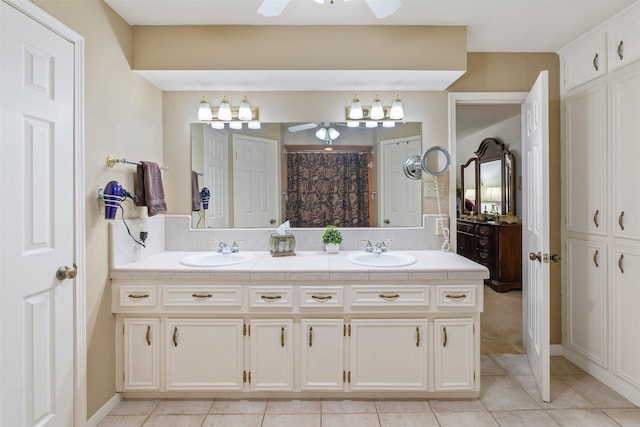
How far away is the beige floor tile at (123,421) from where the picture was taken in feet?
6.20

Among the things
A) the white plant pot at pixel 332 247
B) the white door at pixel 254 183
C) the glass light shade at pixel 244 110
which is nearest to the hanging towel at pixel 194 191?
the white door at pixel 254 183

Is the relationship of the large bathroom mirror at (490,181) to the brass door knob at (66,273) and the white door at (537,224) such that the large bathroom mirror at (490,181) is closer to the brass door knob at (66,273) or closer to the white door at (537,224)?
the white door at (537,224)

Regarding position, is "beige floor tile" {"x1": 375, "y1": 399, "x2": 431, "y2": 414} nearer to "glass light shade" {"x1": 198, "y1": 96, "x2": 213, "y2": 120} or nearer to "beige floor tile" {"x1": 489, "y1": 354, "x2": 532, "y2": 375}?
"beige floor tile" {"x1": 489, "y1": 354, "x2": 532, "y2": 375}

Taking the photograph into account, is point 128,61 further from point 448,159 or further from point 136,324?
point 448,159

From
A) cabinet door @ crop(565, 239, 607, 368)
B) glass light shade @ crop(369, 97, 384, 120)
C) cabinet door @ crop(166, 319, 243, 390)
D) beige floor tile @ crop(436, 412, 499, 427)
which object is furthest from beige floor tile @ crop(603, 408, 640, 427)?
glass light shade @ crop(369, 97, 384, 120)

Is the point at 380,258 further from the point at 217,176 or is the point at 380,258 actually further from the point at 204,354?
the point at 217,176

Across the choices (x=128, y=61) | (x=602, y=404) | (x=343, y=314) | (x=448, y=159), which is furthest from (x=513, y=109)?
(x=128, y=61)

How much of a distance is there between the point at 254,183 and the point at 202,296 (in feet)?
3.29

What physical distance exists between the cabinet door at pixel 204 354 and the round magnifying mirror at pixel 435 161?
1758 mm

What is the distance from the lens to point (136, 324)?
205 cm

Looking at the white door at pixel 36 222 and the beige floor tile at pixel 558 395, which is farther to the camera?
the beige floor tile at pixel 558 395

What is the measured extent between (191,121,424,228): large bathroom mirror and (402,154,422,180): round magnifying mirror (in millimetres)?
34

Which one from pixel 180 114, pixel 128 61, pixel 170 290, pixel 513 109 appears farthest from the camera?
pixel 513 109

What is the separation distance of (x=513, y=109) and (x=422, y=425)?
3.95m
